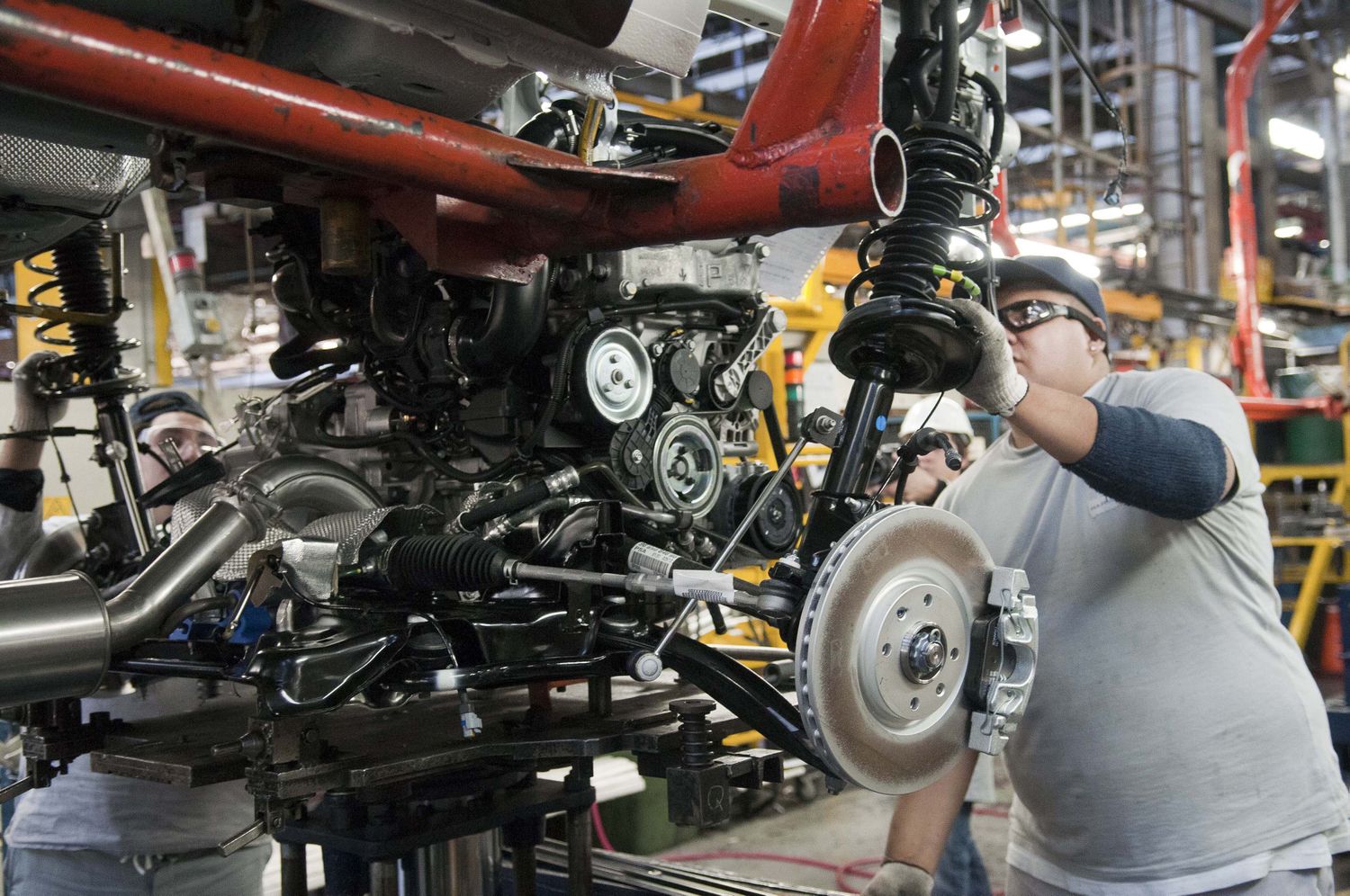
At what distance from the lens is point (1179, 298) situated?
8.71 metres

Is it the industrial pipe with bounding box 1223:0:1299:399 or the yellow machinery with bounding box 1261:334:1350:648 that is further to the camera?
the industrial pipe with bounding box 1223:0:1299:399

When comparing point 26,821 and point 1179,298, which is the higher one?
point 1179,298

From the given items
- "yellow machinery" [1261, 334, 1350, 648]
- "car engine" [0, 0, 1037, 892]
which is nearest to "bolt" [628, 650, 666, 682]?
"car engine" [0, 0, 1037, 892]

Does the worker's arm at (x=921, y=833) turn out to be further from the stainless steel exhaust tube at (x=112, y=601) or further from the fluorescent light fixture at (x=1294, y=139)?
the fluorescent light fixture at (x=1294, y=139)

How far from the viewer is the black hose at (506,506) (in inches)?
64.3

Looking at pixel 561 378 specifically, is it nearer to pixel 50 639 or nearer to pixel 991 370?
pixel 991 370

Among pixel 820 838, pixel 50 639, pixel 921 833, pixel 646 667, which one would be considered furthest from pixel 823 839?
pixel 50 639

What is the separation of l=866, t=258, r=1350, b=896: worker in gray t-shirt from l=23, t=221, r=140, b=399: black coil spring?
169cm

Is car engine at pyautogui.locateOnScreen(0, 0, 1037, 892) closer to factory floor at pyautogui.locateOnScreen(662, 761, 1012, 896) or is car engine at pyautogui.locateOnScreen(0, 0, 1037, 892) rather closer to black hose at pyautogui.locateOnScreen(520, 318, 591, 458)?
black hose at pyautogui.locateOnScreen(520, 318, 591, 458)

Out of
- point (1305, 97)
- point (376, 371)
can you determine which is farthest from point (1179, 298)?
point (376, 371)

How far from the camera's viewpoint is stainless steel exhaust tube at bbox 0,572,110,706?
1223mm

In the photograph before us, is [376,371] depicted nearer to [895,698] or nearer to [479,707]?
[479,707]

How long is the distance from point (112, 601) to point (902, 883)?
52.7 inches

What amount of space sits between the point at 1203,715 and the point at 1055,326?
2.35ft
